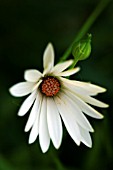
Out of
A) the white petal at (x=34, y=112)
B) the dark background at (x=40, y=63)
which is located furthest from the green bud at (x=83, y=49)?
the dark background at (x=40, y=63)

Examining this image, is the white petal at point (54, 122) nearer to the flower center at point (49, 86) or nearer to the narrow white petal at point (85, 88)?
the flower center at point (49, 86)

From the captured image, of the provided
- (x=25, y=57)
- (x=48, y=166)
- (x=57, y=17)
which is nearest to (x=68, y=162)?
(x=48, y=166)

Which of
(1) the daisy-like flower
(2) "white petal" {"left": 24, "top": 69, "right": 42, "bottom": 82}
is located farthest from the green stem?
(2) "white petal" {"left": 24, "top": 69, "right": 42, "bottom": 82}

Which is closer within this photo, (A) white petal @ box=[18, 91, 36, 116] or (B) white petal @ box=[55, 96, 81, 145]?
(A) white petal @ box=[18, 91, 36, 116]

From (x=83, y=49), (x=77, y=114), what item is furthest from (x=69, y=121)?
(x=83, y=49)

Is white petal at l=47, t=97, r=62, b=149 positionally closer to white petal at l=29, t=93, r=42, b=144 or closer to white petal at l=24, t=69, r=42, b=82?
white petal at l=29, t=93, r=42, b=144

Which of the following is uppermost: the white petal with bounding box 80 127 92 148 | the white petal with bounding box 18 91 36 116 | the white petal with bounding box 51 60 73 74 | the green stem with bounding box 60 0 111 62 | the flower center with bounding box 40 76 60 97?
the green stem with bounding box 60 0 111 62
